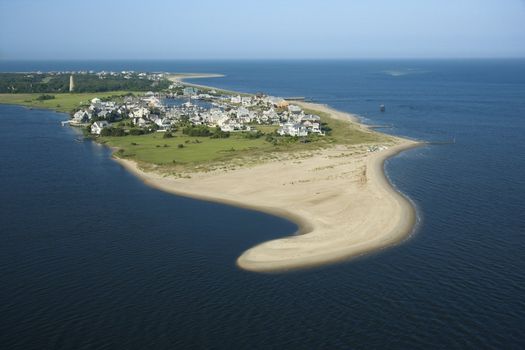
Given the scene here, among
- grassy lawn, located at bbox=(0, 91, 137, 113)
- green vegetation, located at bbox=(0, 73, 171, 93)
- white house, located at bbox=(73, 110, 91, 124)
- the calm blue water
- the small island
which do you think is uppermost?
green vegetation, located at bbox=(0, 73, 171, 93)

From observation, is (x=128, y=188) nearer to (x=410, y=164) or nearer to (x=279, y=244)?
(x=279, y=244)

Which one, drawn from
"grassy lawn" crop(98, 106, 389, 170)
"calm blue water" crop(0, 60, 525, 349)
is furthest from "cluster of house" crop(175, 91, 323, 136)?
"calm blue water" crop(0, 60, 525, 349)

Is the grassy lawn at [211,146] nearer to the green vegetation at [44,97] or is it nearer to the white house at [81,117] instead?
the white house at [81,117]

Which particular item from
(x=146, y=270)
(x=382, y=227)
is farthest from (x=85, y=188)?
(x=382, y=227)

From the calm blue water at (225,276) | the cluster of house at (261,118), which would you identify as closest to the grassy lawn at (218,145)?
the cluster of house at (261,118)

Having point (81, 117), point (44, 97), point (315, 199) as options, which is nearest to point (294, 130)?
point (315, 199)

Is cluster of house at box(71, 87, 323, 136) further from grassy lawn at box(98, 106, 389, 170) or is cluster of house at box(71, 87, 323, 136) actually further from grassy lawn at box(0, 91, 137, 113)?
grassy lawn at box(0, 91, 137, 113)

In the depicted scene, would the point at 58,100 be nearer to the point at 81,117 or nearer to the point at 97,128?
the point at 81,117
